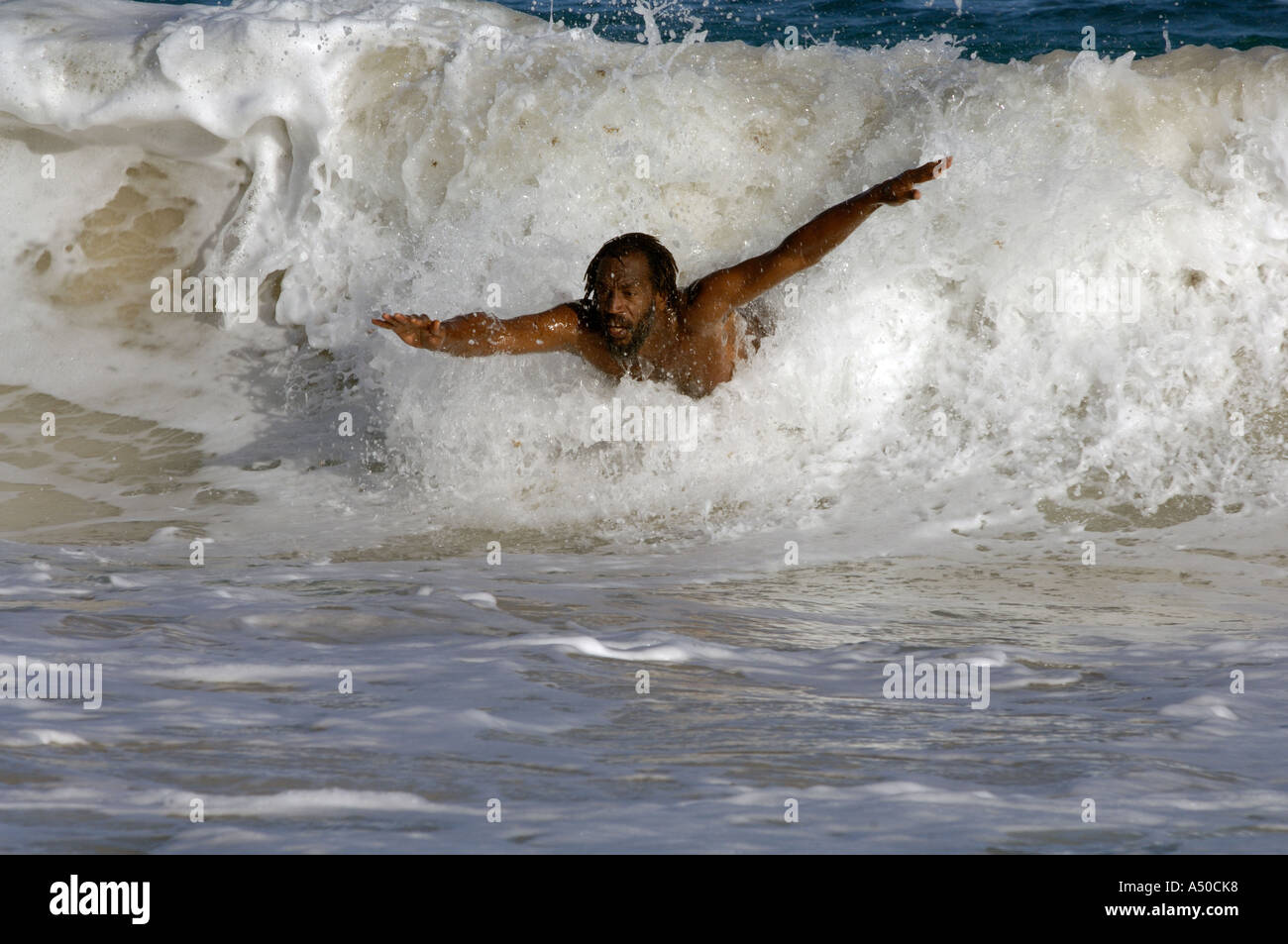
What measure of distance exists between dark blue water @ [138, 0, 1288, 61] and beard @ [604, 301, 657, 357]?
14.7 feet

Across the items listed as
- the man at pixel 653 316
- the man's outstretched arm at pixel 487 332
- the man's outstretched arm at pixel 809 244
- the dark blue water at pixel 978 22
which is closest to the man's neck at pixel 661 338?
the man at pixel 653 316

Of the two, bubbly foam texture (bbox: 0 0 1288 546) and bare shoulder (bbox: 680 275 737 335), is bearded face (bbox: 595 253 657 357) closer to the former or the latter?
bare shoulder (bbox: 680 275 737 335)

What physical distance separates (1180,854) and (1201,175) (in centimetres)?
484

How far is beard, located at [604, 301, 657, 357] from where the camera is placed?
522 cm

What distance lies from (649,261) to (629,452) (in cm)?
84

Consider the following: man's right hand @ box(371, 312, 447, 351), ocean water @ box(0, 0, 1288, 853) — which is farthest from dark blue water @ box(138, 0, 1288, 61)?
man's right hand @ box(371, 312, 447, 351)

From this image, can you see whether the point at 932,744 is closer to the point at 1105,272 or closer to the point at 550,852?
the point at 550,852

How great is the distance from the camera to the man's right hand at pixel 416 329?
15.0 feet

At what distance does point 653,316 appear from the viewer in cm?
525

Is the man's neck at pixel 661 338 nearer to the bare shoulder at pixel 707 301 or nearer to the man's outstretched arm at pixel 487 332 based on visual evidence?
the bare shoulder at pixel 707 301

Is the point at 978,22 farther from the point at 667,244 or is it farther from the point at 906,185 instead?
the point at 906,185

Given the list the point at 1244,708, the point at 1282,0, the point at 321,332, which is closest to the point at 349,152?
the point at 321,332

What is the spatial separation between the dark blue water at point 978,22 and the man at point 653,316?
14.5 feet

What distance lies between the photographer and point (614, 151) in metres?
6.71
